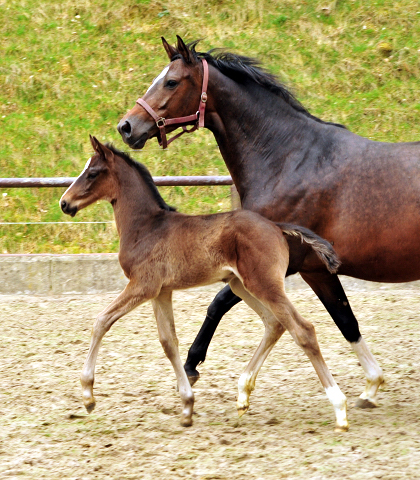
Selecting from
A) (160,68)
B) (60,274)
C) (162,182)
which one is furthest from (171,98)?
(160,68)

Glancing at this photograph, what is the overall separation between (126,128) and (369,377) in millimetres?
2180

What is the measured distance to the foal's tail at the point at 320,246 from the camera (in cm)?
377

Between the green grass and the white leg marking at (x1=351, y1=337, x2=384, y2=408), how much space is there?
16.1ft

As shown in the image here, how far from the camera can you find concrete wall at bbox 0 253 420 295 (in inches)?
284

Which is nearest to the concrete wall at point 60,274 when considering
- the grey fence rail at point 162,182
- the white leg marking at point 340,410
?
the grey fence rail at point 162,182

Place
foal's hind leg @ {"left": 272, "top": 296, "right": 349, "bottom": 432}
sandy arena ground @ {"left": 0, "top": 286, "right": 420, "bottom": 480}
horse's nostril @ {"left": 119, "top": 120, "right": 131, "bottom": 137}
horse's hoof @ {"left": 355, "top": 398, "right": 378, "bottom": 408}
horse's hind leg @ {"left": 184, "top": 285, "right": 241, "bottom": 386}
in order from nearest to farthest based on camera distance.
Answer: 1. sandy arena ground @ {"left": 0, "top": 286, "right": 420, "bottom": 480}
2. foal's hind leg @ {"left": 272, "top": 296, "right": 349, "bottom": 432}
3. horse's nostril @ {"left": 119, "top": 120, "right": 131, "bottom": 137}
4. horse's hoof @ {"left": 355, "top": 398, "right": 378, "bottom": 408}
5. horse's hind leg @ {"left": 184, "top": 285, "right": 241, "bottom": 386}

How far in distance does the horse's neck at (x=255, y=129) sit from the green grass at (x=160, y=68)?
478 cm

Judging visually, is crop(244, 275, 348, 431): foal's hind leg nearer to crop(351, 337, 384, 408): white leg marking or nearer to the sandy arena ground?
the sandy arena ground

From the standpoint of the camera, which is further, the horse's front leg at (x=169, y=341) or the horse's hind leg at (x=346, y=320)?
the horse's hind leg at (x=346, y=320)

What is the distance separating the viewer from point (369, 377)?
4.34 meters

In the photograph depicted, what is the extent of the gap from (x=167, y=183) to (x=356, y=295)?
230cm

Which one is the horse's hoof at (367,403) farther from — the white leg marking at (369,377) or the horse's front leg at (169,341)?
the horse's front leg at (169,341)

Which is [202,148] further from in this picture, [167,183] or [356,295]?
[356,295]

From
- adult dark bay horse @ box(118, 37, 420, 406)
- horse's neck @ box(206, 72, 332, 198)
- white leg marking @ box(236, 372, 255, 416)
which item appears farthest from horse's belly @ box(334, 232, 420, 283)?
white leg marking @ box(236, 372, 255, 416)
